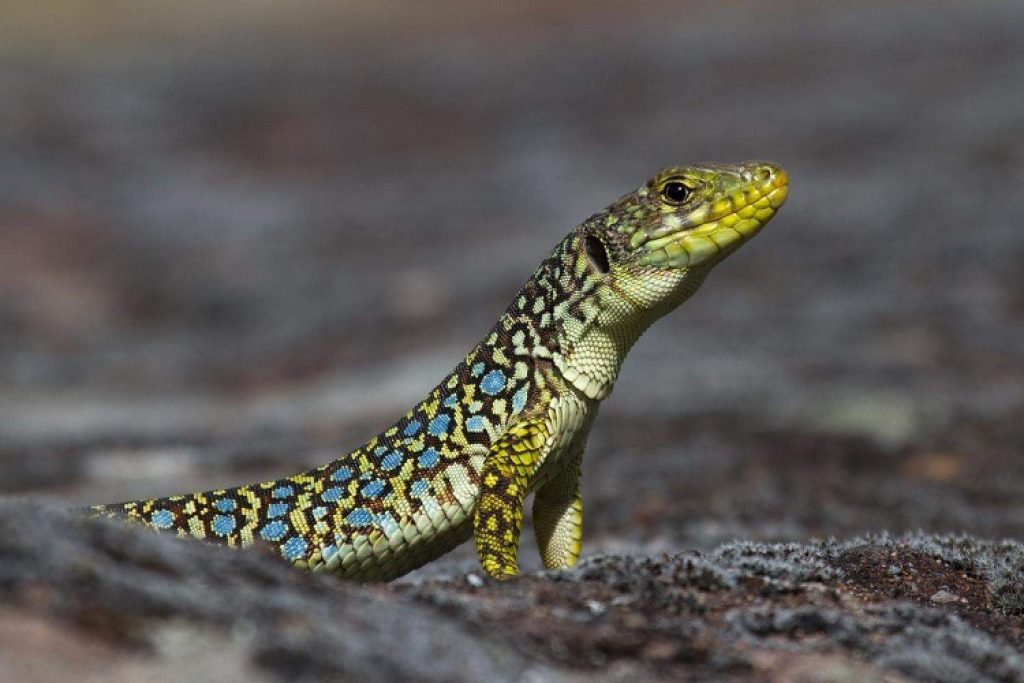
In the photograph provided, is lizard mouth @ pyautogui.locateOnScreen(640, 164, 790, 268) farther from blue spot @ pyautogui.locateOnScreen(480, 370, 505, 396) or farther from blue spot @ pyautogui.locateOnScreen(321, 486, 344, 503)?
blue spot @ pyautogui.locateOnScreen(321, 486, 344, 503)

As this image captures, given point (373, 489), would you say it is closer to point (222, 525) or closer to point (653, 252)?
point (222, 525)

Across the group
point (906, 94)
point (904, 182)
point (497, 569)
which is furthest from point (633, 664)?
point (906, 94)

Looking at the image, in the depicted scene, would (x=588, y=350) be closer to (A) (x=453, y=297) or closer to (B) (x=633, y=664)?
(B) (x=633, y=664)

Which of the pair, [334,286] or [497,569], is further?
[334,286]

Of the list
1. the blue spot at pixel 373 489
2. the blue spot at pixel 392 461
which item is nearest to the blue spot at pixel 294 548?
the blue spot at pixel 373 489

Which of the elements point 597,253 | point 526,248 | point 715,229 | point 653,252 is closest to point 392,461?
point 597,253

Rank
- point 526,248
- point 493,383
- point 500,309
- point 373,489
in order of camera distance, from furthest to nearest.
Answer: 1. point 526,248
2. point 500,309
3. point 493,383
4. point 373,489

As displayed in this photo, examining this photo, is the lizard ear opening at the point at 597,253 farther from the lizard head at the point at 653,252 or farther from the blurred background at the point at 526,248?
the blurred background at the point at 526,248

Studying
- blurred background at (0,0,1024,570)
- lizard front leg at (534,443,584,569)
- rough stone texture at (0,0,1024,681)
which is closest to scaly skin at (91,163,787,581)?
lizard front leg at (534,443,584,569)
